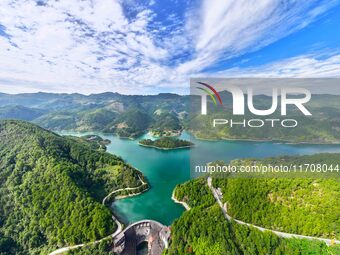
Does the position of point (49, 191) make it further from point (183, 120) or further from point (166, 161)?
point (183, 120)

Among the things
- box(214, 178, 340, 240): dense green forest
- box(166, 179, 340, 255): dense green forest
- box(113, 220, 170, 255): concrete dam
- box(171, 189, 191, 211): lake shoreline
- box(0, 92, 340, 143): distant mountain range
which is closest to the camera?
box(166, 179, 340, 255): dense green forest

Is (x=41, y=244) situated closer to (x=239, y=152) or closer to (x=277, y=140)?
(x=239, y=152)

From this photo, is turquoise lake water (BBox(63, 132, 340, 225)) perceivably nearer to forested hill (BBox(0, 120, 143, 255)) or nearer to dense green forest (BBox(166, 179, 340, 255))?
forested hill (BBox(0, 120, 143, 255))

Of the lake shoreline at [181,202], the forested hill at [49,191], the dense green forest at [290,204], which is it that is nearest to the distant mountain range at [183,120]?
the dense green forest at [290,204]

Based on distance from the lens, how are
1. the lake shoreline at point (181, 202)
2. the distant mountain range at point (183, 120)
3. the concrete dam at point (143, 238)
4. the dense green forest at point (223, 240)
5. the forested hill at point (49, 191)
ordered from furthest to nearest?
the distant mountain range at point (183, 120) → the lake shoreline at point (181, 202) → the forested hill at point (49, 191) → the concrete dam at point (143, 238) → the dense green forest at point (223, 240)

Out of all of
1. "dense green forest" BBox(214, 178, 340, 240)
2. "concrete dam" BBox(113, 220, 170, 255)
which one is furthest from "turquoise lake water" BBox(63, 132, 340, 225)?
"dense green forest" BBox(214, 178, 340, 240)

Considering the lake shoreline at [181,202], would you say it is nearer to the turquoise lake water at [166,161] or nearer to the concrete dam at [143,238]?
the turquoise lake water at [166,161]
